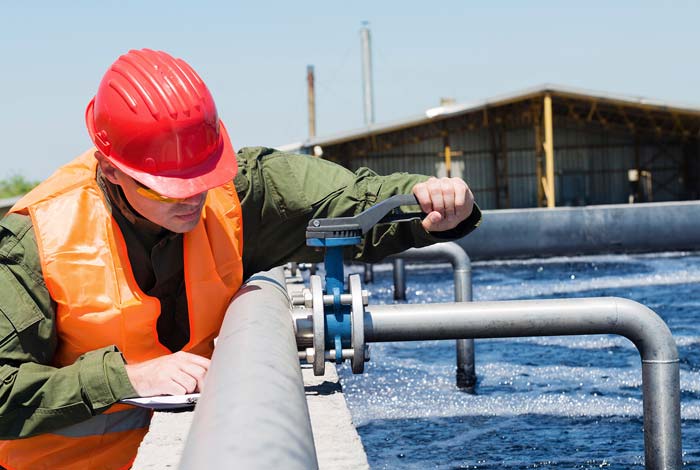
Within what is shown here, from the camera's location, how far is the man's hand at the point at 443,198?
2.05 metres

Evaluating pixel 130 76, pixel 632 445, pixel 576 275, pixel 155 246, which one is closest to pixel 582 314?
pixel 155 246

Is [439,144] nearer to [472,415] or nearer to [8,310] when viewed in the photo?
[472,415]

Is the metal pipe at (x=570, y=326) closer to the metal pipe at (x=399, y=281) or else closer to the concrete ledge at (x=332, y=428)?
the concrete ledge at (x=332, y=428)

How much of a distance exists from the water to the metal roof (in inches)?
485

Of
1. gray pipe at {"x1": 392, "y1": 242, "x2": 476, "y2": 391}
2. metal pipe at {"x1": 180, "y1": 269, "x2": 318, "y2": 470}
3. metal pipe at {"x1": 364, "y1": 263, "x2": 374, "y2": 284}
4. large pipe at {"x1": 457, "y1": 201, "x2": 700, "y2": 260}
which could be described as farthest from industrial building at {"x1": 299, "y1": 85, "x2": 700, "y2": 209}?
metal pipe at {"x1": 180, "y1": 269, "x2": 318, "y2": 470}

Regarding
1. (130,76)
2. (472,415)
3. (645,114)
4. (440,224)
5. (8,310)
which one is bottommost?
(472,415)

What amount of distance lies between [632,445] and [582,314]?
2.59m

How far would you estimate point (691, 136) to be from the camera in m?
24.1

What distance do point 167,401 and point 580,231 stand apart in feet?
24.6

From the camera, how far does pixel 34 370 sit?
180 cm

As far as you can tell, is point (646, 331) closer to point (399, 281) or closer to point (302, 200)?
point (302, 200)

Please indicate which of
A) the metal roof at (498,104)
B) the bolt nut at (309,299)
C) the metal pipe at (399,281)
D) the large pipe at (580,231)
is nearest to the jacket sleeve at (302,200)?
the bolt nut at (309,299)

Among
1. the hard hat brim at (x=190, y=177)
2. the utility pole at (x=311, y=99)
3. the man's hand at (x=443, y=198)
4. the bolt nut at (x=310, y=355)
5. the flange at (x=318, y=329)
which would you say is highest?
the utility pole at (x=311, y=99)

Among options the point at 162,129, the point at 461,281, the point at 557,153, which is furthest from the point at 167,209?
the point at 557,153
